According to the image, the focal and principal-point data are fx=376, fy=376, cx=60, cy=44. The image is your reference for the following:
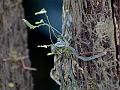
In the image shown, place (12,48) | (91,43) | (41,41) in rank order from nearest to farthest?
(91,43)
(12,48)
(41,41)

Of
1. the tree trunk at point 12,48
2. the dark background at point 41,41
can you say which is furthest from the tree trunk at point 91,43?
the dark background at point 41,41

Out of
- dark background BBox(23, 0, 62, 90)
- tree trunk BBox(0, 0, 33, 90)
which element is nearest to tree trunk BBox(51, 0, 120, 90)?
tree trunk BBox(0, 0, 33, 90)

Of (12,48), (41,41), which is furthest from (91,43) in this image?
(41,41)

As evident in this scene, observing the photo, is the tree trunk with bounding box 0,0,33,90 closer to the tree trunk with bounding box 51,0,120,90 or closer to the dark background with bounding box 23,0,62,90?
the dark background with bounding box 23,0,62,90

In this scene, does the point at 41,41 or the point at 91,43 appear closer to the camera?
the point at 91,43

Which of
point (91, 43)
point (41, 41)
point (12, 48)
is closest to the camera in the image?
point (91, 43)

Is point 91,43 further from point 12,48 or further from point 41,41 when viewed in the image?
point 41,41
